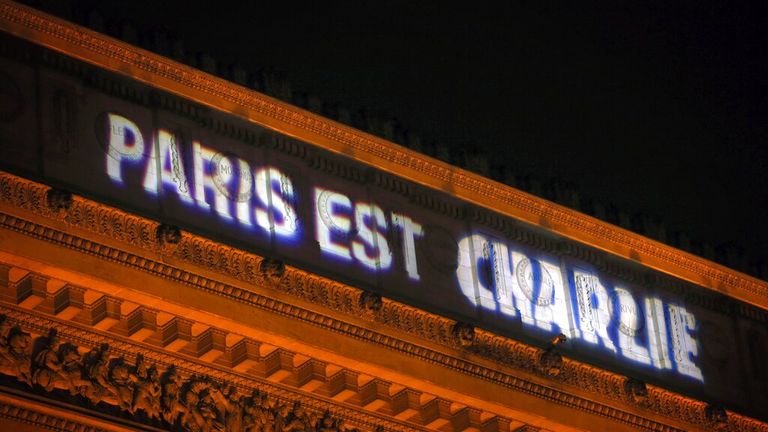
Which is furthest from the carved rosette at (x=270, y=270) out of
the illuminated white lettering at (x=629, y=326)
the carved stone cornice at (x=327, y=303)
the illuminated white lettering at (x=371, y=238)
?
the illuminated white lettering at (x=629, y=326)

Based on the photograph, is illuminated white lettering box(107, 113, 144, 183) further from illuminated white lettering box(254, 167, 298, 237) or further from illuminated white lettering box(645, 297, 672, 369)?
illuminated white lettering box(645, 297, 672, 369)

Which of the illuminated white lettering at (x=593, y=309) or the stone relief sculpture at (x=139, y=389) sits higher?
the stone relief sculpture at (x=139, y=389)

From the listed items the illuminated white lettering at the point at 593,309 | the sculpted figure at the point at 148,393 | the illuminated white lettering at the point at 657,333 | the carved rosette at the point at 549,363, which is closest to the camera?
the sculpted figure at the point at 148,393

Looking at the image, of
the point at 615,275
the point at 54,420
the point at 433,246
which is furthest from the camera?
the point at 615,275

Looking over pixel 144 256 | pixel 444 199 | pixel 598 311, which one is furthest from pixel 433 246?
pixel 144 256

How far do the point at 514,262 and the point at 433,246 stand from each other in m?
1.09

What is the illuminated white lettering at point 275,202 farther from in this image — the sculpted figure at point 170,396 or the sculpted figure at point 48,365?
the sculpted figure at point 48,365

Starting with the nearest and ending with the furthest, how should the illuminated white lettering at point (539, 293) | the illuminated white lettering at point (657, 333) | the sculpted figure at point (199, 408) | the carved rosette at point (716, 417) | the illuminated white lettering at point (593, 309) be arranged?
the sculpted figure at point (199, 408), the illuminated white lettering at point (539, 293), the illuminated white lettering at point (593, 309), the carved rosette at point (716, 417), the illuminated white lettering at point (657, 333)

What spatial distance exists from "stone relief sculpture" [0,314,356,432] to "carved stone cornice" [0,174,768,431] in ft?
2.76

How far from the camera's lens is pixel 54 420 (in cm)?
2108

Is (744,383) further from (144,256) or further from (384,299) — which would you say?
(144,256)

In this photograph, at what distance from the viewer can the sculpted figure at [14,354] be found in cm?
2094

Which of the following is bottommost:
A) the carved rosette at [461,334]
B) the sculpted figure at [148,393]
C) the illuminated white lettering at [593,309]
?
the illuminated white lettering at [593,309]

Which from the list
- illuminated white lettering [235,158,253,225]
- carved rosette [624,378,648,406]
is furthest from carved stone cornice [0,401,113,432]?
carved rosette [624,378,648,406]
